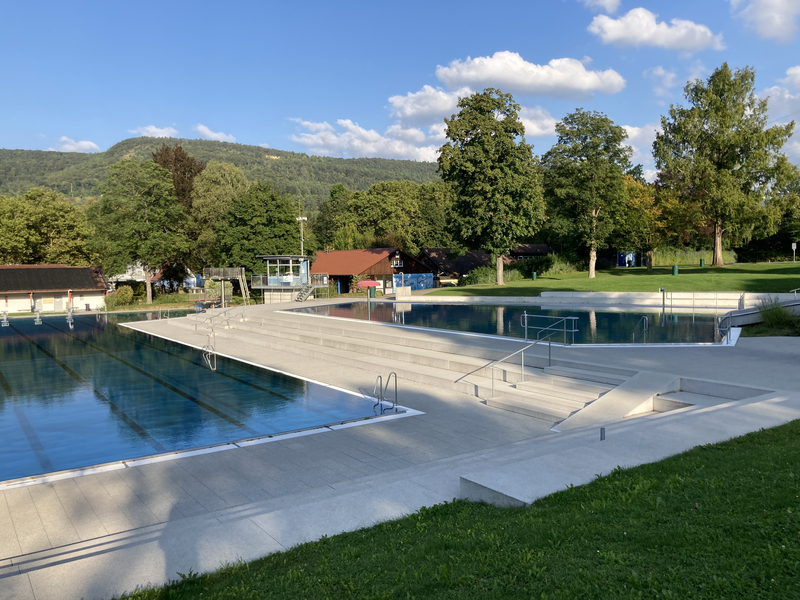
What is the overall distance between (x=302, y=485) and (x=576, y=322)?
1513 cm

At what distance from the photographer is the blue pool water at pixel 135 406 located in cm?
1012

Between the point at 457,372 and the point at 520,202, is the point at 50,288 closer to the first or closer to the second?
the point at 520,202

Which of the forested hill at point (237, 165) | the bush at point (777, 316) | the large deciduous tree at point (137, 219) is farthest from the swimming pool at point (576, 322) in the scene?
the forested hill at point (237, 165)

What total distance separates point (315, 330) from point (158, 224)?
29358 mm

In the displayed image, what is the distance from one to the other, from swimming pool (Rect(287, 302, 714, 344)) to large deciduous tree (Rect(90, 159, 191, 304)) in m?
20.9

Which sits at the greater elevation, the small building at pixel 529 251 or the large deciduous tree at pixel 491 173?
the large deciduous tree at pixel 491 173

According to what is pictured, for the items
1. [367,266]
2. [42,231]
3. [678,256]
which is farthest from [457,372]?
[42,231]

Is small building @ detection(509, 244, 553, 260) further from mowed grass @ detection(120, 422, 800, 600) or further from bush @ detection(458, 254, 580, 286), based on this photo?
mowed grass @ detection(120, 422, 800, 600)

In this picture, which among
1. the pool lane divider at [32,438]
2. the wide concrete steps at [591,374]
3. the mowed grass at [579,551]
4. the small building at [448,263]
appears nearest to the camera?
the mowed grass at [579,551]

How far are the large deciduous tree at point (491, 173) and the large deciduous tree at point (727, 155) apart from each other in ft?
36.4

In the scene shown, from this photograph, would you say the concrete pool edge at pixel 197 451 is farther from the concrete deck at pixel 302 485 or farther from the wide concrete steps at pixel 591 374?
the wide concrete steps at pixel 591 374

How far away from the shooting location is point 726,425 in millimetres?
7594

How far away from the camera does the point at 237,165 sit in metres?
146

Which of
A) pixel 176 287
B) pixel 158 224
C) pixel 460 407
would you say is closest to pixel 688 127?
pixel 460 407
